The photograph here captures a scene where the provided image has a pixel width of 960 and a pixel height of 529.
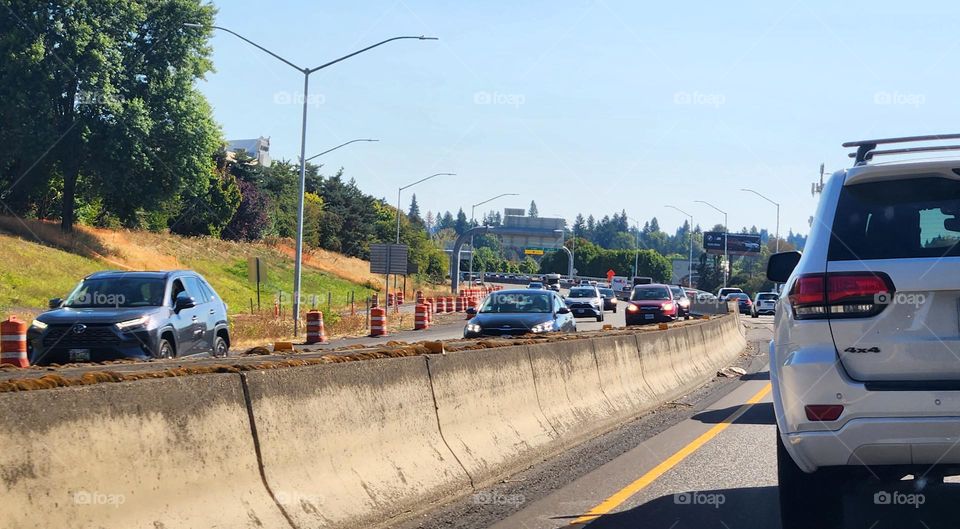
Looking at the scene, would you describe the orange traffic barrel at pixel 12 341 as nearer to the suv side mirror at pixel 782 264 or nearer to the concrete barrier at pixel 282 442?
the concrete barrier at pixel 282 442

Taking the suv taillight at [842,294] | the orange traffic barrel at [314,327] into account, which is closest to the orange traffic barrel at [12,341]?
the orange traffic barrel at [314,327]

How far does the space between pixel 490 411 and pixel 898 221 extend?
456 cm

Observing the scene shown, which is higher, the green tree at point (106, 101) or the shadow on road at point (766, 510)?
the green tree at point (106, 101)

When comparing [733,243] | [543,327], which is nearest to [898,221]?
[543,327]

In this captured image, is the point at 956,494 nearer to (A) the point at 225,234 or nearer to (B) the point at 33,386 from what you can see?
(B) the point at 33,386

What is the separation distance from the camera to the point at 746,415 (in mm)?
14688

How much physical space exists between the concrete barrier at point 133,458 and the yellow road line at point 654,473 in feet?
8.72

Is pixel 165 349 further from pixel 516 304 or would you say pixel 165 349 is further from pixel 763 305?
pixel 763 305

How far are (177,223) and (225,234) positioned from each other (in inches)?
157

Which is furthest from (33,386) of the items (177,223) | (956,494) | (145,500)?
(177,223)

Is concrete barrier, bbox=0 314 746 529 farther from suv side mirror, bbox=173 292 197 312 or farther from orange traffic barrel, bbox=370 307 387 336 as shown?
orange traffic barrel, bbox=370 307 387 336

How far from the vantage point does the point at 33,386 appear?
565cm

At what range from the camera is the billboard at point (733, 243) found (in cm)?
15825

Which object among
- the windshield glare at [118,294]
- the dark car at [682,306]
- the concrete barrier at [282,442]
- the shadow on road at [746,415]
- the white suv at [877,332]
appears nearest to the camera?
the concrete barrier at [282,442]
